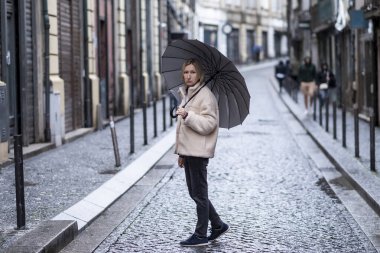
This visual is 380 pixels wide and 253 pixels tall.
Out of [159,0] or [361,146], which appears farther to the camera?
[159,0]

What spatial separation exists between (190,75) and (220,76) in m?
0.40

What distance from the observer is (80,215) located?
351 inches

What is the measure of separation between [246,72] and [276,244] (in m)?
52.9

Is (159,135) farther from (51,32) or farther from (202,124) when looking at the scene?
(202,124)

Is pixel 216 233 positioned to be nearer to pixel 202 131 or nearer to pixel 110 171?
pixel 202 131

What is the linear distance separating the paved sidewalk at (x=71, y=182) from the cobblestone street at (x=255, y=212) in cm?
43

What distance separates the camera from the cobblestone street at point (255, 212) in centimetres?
772

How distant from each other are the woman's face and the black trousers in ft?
1.96

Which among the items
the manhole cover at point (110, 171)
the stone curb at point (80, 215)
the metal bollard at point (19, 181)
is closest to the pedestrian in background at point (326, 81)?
the stone curb at point (80, 215)

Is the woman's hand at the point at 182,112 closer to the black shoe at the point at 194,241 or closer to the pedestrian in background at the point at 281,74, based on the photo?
the black shoe at the point at 194,241

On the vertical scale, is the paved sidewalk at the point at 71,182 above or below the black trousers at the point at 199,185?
below

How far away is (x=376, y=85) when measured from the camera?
871 inches

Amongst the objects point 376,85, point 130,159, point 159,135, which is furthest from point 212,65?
point 376,85

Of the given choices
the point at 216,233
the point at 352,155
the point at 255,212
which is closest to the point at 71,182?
the point at 255,212
